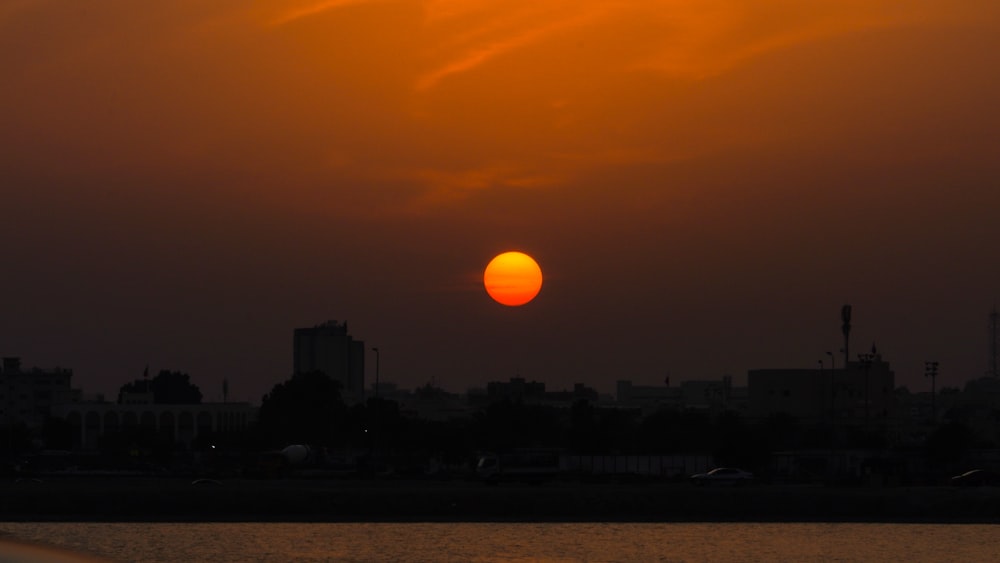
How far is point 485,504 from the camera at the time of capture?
74.3 m

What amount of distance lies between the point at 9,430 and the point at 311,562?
131m

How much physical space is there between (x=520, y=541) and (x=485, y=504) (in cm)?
1454

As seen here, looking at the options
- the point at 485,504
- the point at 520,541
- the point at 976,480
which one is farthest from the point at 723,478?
the point at 520,541

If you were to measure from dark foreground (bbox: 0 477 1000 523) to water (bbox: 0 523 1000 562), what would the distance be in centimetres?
316

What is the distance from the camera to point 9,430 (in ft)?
559

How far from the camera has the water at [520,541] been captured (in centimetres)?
5369

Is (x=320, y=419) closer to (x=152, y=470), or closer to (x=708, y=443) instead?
(x=708, y=443)

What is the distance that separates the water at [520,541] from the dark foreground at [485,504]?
10.4 ft

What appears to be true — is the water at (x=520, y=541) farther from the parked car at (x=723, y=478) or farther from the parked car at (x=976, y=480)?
the parked car at (x=976, y=480)

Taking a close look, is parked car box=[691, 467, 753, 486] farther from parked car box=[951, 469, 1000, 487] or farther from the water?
the water

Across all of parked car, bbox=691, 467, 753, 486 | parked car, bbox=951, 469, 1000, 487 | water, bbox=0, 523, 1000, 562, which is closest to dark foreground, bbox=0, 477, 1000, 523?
water, bbox=0, 523, 1000, 562

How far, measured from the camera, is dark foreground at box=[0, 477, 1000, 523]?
72.0 meters

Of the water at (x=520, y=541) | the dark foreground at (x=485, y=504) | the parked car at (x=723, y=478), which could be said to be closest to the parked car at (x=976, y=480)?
the dark foreground at (x=485, y=504)

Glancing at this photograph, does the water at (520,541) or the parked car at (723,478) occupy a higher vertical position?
the parked car at (723,478)
